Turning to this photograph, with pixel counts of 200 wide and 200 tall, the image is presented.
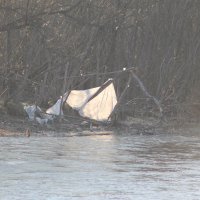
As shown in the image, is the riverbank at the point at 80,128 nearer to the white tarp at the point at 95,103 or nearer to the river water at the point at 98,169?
the white tarp at the point at 95,103

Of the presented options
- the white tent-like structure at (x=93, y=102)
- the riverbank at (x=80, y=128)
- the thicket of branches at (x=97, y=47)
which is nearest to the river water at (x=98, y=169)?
the riverbank at (x=80, y=128)

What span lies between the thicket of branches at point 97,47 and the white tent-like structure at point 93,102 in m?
0.60

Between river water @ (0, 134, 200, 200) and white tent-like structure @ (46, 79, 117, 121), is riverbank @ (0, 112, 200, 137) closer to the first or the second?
white tent-like structure @ (46, 79, 117, 121)

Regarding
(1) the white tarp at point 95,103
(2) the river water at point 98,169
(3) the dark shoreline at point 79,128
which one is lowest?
(2) the river water at point 98,169

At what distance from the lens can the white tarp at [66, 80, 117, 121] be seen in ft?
79.4

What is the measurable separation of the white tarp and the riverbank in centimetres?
61

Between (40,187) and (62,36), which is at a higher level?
(62,36)

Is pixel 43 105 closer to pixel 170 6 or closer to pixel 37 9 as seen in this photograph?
pixel 37 9

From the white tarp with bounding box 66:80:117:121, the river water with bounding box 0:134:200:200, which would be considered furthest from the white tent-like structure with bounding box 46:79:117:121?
the river water with bounding box 0:134:200:200

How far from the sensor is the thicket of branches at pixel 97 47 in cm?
2322

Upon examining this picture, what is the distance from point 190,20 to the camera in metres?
35.8

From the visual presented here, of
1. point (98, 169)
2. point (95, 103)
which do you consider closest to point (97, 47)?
point (95, 103)

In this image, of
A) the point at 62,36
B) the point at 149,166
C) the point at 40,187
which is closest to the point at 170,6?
the point at 62,36

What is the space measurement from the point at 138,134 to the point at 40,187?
36.2 ft
